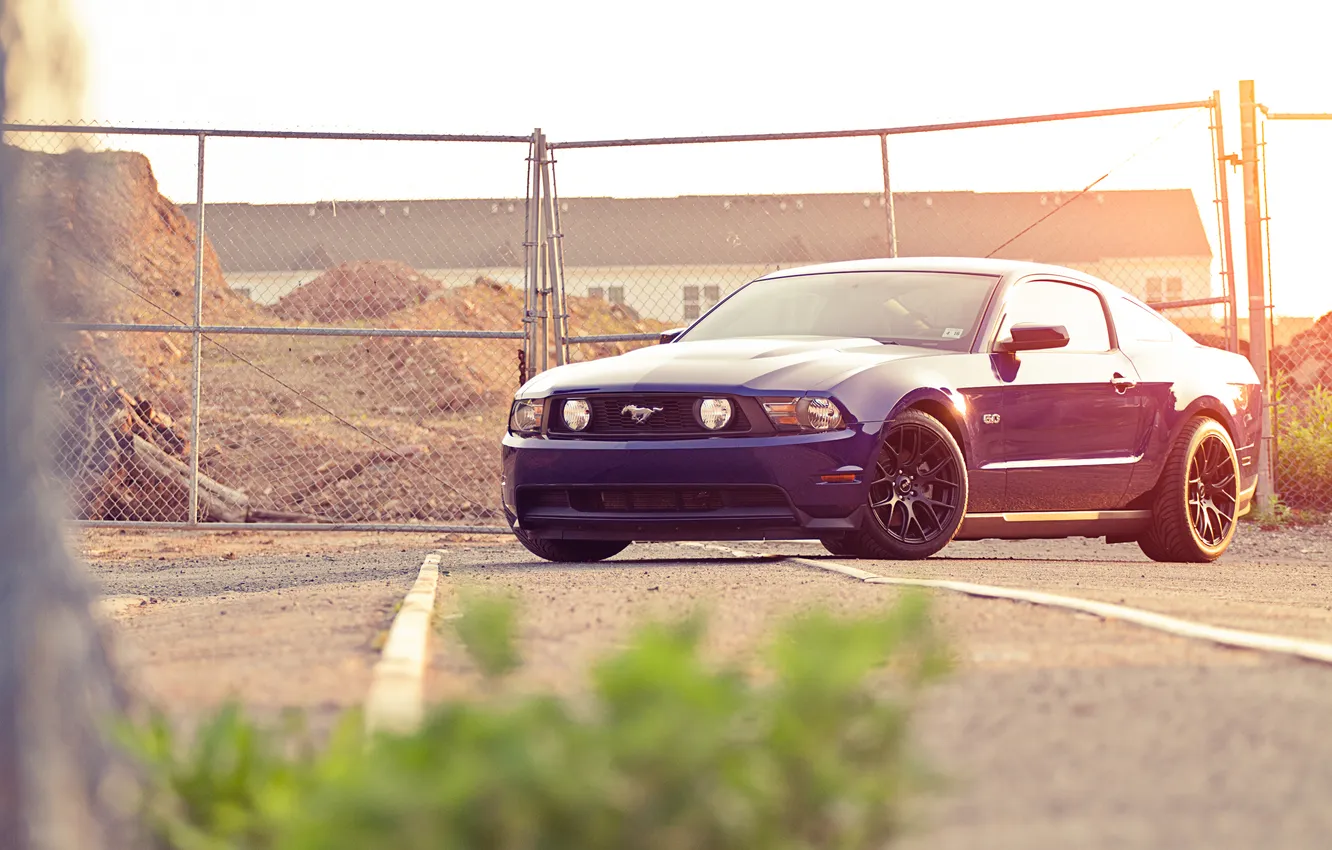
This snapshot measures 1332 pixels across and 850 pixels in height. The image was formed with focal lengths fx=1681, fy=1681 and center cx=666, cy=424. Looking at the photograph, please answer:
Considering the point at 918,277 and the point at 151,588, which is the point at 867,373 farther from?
the point at 151,588

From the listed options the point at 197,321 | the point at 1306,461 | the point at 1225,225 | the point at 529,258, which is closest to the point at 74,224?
the point at 197,321

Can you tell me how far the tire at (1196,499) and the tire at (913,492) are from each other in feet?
6.14

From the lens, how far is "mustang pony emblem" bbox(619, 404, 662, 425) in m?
8.05

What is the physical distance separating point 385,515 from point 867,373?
10.6 metres

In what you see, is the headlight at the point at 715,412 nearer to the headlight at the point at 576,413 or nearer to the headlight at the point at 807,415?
the headlight at the point at 807,415

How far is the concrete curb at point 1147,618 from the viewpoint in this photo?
452 centimetres

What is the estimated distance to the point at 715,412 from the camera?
7.94 m

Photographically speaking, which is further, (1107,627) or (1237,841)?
(1107,627)

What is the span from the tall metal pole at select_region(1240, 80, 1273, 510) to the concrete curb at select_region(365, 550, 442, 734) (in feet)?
27.3

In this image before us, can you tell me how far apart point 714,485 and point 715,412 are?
35cm

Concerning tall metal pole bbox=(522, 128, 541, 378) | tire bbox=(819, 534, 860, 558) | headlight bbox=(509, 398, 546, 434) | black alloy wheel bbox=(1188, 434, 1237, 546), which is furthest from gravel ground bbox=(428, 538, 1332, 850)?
tall metal pole bbox=(522, 128, 541, 378)

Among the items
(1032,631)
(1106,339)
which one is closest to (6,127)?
(1032,631)

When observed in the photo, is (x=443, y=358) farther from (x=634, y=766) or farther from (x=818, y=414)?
(x=634, y=766)

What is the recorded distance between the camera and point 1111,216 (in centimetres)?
4981
